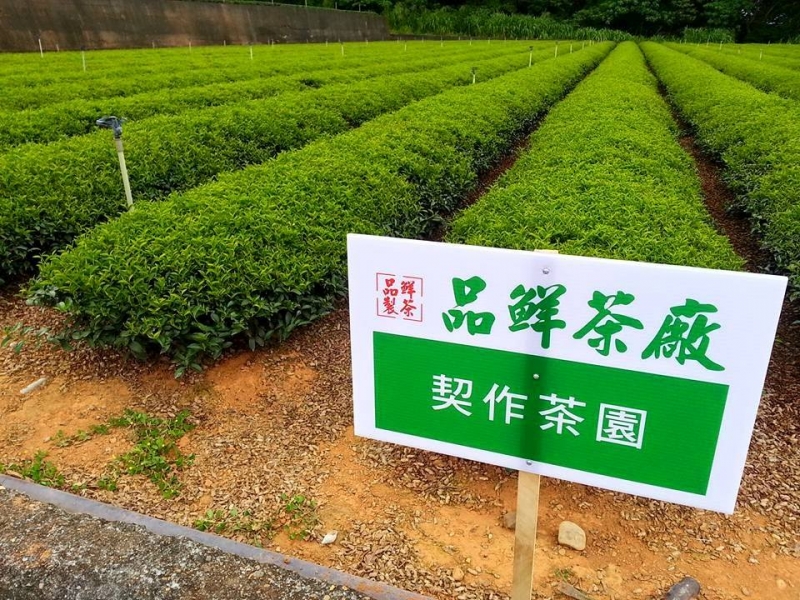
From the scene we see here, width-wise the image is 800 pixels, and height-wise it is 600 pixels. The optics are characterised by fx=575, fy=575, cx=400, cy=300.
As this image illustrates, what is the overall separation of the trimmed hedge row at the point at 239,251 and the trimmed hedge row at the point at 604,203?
0.88 metres

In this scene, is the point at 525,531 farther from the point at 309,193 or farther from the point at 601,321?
the point at 309,193

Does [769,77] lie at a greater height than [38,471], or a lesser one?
greater

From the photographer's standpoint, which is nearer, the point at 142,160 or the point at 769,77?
the point at 142,160

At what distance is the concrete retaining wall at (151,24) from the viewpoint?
21359 millimetres

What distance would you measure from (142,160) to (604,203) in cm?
499

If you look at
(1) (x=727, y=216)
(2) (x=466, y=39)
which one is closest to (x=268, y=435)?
(1) (x=727, y=216)

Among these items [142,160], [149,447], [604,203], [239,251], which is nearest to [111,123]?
[239,251]

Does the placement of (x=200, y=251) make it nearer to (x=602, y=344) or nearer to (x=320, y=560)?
(x=320, y=560)

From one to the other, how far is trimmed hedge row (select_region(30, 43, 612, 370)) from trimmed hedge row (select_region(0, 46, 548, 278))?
3.87 ft

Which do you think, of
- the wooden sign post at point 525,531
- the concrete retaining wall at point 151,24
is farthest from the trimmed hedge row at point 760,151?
the concrete retaining wall at point 151,24

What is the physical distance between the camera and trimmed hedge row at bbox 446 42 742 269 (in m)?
3.88

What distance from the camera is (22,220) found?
5.06m

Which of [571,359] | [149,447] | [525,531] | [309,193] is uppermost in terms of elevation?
[571,359]

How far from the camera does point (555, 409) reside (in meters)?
1.66
